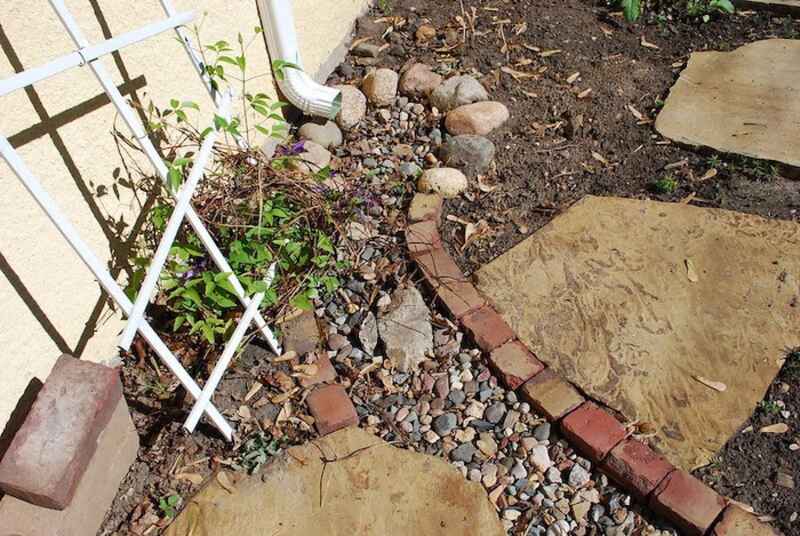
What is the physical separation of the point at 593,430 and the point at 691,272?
81 centimetres

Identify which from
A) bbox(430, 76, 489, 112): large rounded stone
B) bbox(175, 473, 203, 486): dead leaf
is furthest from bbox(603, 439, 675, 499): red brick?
bbox(430, 76, 489, 112): large rounded stone

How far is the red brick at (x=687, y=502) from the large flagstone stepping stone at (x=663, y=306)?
0.10 metres

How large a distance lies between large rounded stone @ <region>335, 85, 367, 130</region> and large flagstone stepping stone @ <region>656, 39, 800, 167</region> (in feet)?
4.64

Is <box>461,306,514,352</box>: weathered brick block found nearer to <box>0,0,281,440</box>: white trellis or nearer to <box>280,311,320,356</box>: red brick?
<box>280,311,320,356</box>: red brick

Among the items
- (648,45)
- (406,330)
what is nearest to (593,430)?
(406,330)

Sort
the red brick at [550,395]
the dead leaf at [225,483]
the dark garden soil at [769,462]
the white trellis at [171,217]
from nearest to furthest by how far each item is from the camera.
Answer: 1. the white trellis at [171,217]
2. the dark garden soil at [769,462]
3. the dead leaf at [225,483]
4. the red brick at [550,395]

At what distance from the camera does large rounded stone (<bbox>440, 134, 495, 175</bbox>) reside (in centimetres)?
292

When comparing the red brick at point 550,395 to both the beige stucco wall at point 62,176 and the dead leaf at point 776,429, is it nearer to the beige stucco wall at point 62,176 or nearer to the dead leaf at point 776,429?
the dead leaf at point 776,429

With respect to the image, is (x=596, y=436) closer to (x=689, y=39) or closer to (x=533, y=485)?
(x=533, y=485)

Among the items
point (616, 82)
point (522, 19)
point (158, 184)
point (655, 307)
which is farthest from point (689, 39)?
point (158, 184)

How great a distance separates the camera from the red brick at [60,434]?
1632 millimetres

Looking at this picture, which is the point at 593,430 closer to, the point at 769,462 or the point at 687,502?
the point at 687,502

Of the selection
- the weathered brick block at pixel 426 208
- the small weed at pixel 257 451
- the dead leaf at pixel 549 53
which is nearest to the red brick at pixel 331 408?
the small weed at pixel 257 451

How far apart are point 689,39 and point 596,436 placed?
2514mm
